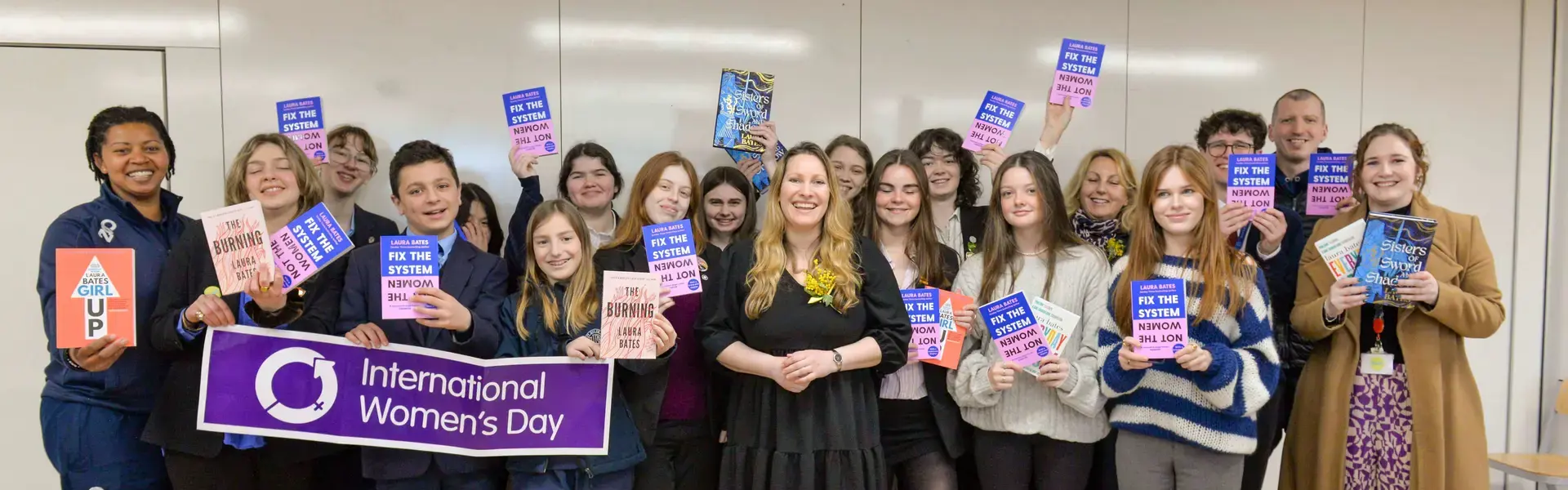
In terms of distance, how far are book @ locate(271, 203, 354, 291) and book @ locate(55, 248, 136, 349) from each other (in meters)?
0.42

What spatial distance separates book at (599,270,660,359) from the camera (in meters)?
2.77

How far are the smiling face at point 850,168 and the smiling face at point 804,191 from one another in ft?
2.81

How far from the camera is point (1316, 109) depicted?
13.1 ft

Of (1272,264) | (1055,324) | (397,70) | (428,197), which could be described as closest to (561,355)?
(428,197)

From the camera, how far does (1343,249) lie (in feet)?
9.72

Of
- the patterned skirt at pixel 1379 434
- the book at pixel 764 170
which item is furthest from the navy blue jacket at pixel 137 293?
the patterned skirt at pixel 1379 434

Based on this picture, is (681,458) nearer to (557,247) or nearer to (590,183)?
(557,247)

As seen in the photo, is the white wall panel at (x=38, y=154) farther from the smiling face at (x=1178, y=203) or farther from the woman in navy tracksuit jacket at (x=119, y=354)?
the smiling face at (x=1178, y=203)

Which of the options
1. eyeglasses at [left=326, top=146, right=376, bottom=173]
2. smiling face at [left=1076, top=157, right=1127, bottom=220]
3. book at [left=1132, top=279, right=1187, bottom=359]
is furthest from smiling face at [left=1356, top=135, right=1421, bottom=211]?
eyeglasses at [left=326, top=146, right=376, bottom=173]

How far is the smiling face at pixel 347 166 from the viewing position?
4.02m

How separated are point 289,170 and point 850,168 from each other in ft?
7.06

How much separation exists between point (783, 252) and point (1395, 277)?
202 cm

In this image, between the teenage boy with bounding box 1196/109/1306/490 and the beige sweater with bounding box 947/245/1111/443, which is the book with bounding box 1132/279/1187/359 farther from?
the teenage boy with bounding box 1196/109/1306/490

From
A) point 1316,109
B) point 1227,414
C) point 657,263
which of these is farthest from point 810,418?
point 1316,109
